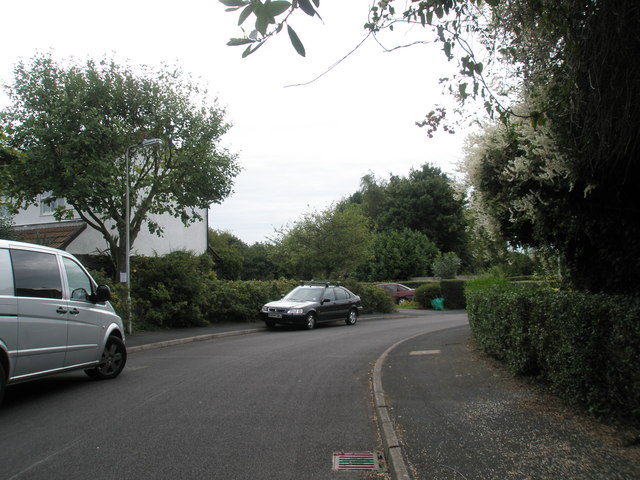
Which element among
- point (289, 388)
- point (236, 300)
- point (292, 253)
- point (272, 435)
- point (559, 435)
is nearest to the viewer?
point (559, 435)

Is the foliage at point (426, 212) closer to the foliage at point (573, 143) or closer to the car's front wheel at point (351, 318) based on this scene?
the car's front wheel at point (351, 318)

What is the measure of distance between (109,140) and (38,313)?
11.3 metres

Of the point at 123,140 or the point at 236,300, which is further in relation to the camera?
the point at 236,300

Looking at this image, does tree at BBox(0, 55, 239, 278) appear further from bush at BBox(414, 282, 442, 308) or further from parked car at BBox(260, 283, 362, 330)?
bush at BBox(414, 282, 442, 308)

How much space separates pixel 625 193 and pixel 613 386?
7.49ft

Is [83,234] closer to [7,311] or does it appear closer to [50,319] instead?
[50,319]

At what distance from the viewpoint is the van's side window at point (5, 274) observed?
6430 mm

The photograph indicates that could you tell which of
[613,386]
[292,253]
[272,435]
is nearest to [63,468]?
[272,435]

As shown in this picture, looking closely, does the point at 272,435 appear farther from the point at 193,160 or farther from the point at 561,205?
the point at 193,160

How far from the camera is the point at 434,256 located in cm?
5716

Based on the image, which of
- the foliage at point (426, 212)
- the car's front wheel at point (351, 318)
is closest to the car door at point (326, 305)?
the car's front wheel at point (351, 318)

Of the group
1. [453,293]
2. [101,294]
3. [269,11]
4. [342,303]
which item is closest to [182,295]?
[342,303]

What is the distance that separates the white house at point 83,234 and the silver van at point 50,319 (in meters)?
10.1

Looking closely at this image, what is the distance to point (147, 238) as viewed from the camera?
26672 mm
